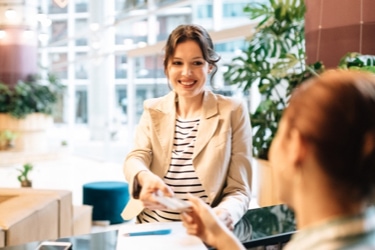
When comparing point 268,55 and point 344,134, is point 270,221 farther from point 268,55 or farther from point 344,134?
point 268,55

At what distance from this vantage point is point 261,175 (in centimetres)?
514

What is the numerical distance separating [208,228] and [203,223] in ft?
0.13

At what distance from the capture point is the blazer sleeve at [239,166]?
1.97m

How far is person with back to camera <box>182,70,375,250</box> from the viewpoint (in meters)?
0.77

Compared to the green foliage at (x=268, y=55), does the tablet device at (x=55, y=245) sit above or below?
below

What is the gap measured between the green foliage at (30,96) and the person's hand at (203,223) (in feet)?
37.2

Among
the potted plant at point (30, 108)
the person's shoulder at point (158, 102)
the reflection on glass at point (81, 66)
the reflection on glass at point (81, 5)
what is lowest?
the potted plant at point (30, 108)

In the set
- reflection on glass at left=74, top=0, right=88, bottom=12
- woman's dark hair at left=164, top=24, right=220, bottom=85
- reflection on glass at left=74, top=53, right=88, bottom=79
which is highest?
reflection on glass at left=74, top=0, right=88, bottom=12

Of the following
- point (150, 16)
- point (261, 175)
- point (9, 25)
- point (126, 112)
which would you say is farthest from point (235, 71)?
point (9, 25)

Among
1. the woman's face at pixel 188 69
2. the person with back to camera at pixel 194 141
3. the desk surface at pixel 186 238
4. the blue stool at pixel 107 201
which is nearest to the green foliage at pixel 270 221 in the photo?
the desk surface at pixel 186 238

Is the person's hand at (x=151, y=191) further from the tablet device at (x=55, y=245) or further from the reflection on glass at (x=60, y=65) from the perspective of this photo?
the reflection on glass at (x=60, y=65)

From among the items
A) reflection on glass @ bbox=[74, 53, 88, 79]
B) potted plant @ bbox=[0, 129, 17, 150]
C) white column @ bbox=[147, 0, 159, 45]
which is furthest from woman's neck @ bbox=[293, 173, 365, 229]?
reflection on glass @ bbox=[74, 53, 88, 79]

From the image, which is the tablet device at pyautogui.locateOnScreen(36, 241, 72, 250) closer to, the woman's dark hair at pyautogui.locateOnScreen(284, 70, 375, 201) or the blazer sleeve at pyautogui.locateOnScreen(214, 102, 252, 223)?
the blazer sleeve at pyautogui.locateOnScreen(214, 102, 252, 223)

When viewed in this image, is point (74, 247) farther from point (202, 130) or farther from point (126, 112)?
point (126, 112)
